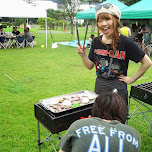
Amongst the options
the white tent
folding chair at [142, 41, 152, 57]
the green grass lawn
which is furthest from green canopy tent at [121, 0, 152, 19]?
the white tent

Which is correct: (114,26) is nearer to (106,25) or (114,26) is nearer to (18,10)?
(106,25)

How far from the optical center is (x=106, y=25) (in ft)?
6.36

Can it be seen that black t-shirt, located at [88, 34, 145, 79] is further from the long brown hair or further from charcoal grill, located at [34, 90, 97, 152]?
charcoal grill, located at [34, 90, 97, 152]

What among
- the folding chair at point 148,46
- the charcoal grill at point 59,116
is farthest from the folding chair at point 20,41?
the charcoal grill at point 59,116

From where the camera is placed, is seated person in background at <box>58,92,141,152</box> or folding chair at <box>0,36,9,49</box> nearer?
seated person in background at <box>58,92,141,152</box>

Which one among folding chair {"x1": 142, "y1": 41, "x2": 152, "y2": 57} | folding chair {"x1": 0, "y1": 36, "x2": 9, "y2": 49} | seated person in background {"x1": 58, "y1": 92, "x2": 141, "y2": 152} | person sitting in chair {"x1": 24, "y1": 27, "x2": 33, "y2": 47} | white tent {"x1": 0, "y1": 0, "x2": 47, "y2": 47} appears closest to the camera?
seated person in background {"x1": 58, "y1": 92, "x2": 141, "y2": 152}

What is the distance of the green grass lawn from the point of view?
10.6 ft

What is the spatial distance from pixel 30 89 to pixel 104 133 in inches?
174

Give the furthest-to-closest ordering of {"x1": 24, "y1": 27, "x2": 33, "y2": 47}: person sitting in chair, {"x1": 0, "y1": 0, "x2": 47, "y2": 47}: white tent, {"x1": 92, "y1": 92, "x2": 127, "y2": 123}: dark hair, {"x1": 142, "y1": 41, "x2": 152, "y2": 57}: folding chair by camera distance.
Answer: {"x1": 24, "y1": 27, "x2": 33, "y2": 47}: person sitting in chair, {"x1": 0, "y1": 0, "x2": 47, "y2": 47}: white tent, {"x1": 142, "y1": 41, "x2": 152, "y2": 57}: folding chair, {"x1": 92, "y1": 92, "x2": 127, "y2": 123}: dark hair

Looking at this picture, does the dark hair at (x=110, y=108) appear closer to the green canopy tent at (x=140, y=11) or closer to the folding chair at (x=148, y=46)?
the green canopy tent at (x=140, y=11)

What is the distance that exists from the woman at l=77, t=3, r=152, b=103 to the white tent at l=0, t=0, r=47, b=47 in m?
10.2

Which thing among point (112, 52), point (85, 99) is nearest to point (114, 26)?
point (112, 52)

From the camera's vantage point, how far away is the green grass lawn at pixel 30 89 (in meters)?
3.23

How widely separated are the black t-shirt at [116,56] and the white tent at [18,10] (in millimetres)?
10279
